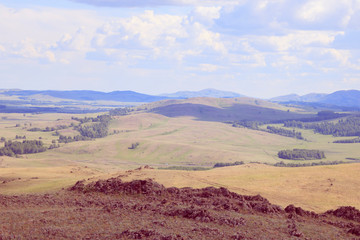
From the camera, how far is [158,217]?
1174 inches

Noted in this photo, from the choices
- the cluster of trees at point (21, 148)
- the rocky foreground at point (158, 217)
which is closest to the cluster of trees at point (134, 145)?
the cluster of trees at point (21, 148)

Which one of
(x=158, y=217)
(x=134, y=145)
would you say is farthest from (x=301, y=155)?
(x=158, y=217)

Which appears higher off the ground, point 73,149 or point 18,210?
point 18,210

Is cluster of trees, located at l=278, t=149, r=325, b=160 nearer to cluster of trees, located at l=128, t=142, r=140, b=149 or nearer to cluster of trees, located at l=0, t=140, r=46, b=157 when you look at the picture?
cluster of trees, located at l=128, t=142, r=140, b=149

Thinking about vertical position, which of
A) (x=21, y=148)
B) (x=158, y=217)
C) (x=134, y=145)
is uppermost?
(x=158, y=217)

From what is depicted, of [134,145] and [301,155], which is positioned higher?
[134,145]

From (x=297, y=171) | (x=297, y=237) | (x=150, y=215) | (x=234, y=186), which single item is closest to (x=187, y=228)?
(x=150, y=215)

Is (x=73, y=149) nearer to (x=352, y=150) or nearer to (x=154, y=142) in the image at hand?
(x=154, y=142)

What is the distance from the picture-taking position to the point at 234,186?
1802 inches

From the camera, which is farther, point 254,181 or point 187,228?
point 254,181

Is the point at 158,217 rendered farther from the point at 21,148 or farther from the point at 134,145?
the point at 134,145

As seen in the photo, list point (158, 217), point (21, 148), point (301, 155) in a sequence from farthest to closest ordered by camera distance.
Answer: point (301, 155), point (21, 148), point (158, 217)

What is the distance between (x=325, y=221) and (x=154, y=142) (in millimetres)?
155975


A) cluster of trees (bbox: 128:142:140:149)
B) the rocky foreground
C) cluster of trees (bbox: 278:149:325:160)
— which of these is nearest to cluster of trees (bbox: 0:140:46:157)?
cluster of trees (bbox: 128:142:140:149)
